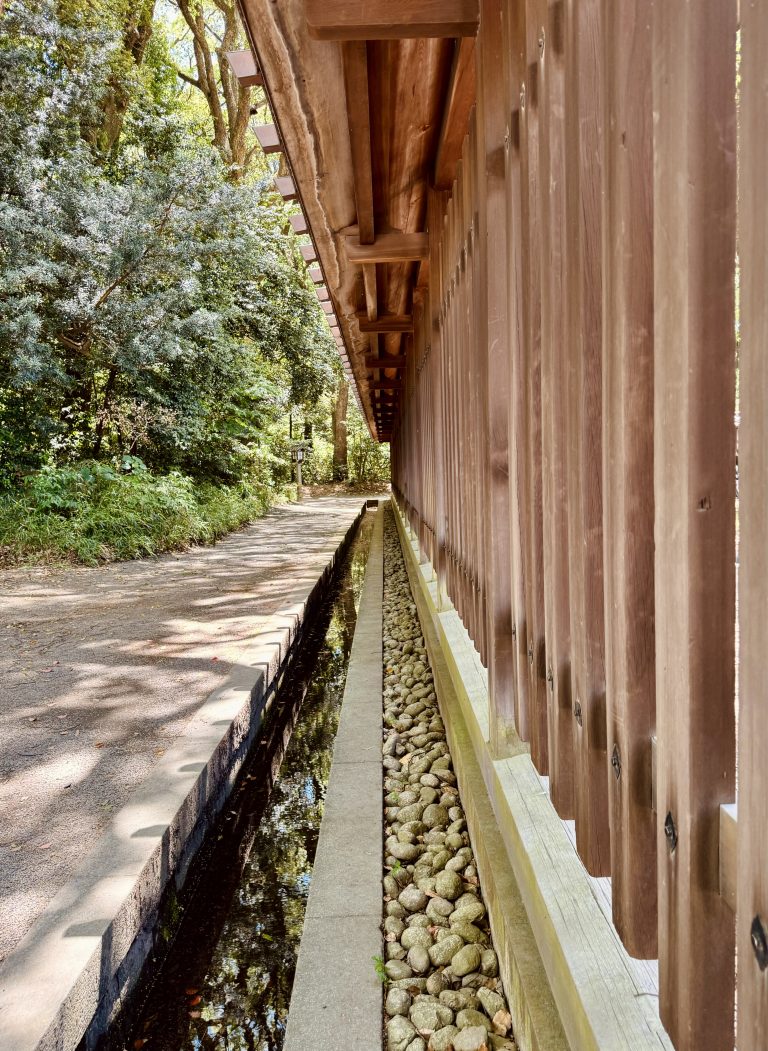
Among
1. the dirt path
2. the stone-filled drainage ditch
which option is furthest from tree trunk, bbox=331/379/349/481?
the stone-filled drainage ditch

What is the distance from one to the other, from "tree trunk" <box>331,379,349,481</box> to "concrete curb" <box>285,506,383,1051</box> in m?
31.2

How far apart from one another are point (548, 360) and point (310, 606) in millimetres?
6022

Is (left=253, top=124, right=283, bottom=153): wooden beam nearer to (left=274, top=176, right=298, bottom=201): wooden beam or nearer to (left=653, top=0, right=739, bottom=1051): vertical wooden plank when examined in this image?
(left=274, top=176, right=298, bottom=201): wooden beam

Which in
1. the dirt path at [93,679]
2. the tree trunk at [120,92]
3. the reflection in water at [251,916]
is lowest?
the reflection in water at [251,916]

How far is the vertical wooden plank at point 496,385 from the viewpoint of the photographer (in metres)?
2.11

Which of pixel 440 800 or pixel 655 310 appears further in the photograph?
pixel 440 800

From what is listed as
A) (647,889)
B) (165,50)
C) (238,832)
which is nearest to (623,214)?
(647,889)

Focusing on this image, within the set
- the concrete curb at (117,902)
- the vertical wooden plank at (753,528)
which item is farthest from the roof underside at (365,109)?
the concrete curb at (117,902)

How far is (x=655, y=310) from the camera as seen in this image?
3.22 feet

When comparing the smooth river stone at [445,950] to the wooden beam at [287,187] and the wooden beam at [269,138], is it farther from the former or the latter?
the wooden beam at [287,187]

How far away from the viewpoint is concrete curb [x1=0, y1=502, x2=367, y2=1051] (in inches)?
67.7

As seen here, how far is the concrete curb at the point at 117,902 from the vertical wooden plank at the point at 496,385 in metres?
1.29

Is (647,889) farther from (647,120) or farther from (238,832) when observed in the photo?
(238,832)

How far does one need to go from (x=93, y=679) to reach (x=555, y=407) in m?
4.13
